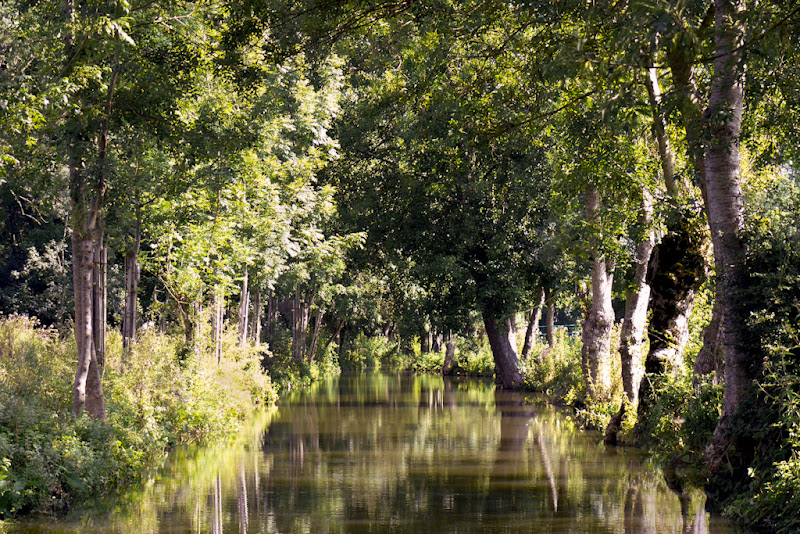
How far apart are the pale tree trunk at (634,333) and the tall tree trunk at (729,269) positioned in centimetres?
451

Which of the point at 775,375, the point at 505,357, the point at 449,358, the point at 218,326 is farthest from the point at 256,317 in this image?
the point at 775,375

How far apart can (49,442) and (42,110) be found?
536 centimetres

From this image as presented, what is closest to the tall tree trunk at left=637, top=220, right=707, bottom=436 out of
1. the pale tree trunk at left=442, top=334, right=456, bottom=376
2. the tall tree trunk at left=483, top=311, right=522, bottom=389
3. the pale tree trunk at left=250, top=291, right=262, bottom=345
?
the tall tree trunk at left=483, top=311, right=522, bottom=389

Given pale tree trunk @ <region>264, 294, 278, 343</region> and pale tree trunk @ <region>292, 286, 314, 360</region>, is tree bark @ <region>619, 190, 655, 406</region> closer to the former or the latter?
pale tree trunk @ <region>264, 294, 278, 343</region>

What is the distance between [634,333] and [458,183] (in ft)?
40.8

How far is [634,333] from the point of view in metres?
19.0

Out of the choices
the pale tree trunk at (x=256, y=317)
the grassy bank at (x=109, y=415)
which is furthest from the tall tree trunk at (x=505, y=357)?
the grassy bank at (x=109, y=415)

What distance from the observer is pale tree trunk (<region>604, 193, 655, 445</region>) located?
18.1m

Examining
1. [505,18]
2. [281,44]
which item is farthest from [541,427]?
[281,44]

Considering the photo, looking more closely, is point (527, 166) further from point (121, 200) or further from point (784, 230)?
point (784, 230)

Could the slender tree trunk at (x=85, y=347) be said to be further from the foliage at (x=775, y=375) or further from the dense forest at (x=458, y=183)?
the foliage at (x=775, y=375)

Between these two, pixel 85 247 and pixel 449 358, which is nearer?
pixel 85 247

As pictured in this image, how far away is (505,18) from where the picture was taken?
15.2 m

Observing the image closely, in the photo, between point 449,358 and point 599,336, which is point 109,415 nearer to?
point 599,336
